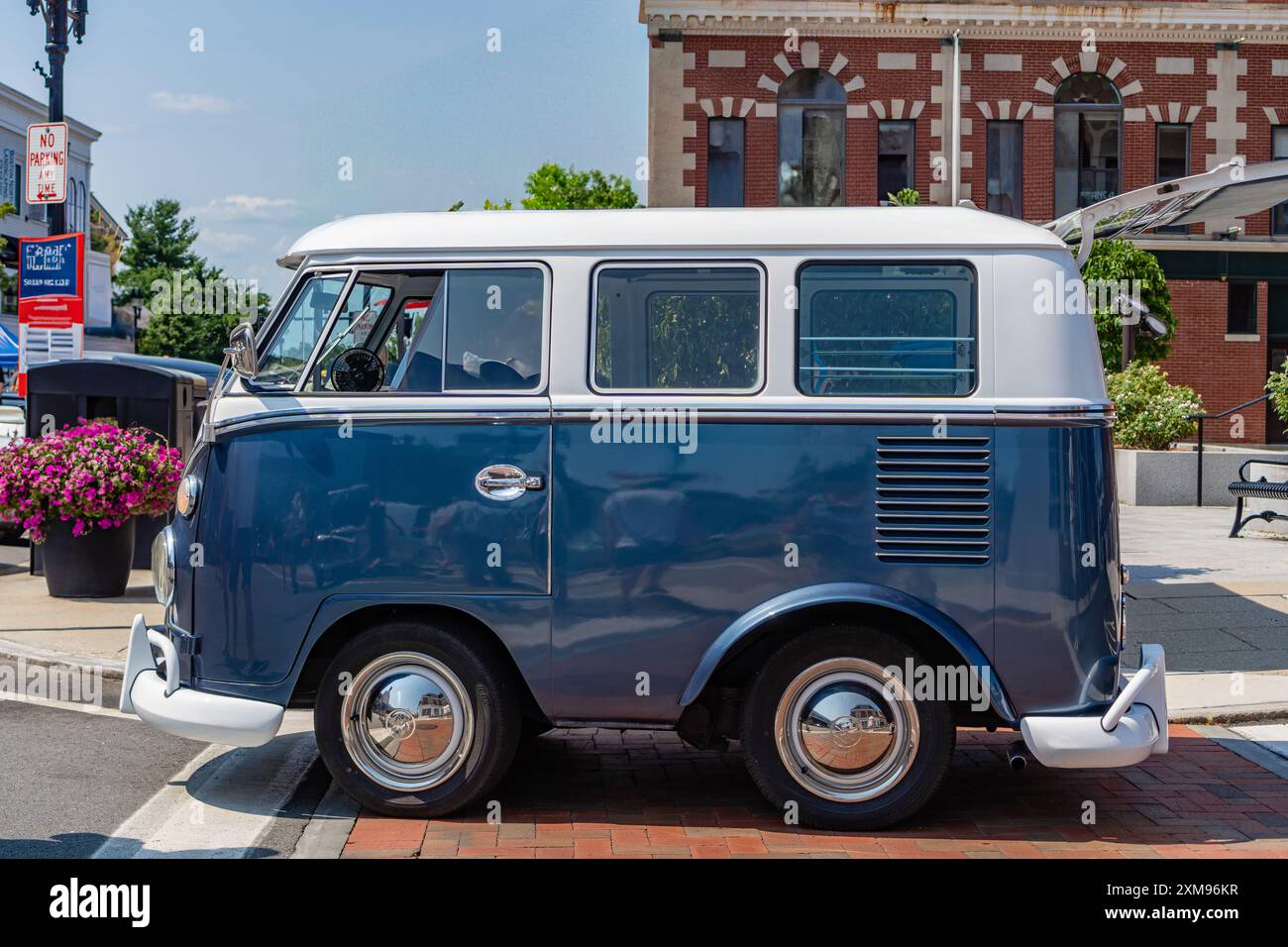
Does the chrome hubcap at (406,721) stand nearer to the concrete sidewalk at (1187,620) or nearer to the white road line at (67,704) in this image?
the white road line at (67,704)

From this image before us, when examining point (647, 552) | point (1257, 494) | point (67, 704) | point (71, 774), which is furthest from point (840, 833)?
point (1257, 494)

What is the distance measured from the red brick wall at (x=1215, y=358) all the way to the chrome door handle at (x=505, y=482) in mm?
28942

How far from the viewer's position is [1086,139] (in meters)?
31.2

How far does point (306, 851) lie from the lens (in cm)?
533

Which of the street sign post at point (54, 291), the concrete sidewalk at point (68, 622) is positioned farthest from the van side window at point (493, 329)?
A: the street sign post at point (54, 291)

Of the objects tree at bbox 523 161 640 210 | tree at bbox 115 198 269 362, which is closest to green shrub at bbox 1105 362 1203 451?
tree at bbox 523 161 640 210

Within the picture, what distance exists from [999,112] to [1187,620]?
23104mm

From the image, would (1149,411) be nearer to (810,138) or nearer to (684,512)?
(810,138)

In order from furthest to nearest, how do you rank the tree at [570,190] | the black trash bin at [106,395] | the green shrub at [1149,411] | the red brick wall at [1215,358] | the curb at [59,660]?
the tree at [570,190]
the red brick wall at [1215,358]
the green shrub at [1149,411]
the black trash bin at [106,395]
the curb at [59,660]

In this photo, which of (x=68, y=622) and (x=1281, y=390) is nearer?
(x=68, y=622)

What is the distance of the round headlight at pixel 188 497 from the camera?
5848mm
